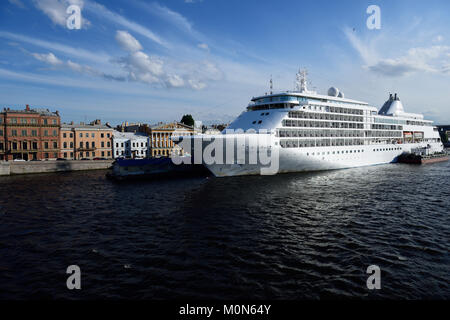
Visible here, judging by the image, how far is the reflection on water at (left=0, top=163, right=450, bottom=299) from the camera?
11961 mm

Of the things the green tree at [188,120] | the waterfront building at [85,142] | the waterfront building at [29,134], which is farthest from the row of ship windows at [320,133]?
the green tree at [188,120]

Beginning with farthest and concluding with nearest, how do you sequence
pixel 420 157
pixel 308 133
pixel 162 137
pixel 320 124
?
pixel 162 137, pixel 420 157, pixel 320 124, pixel 308 133

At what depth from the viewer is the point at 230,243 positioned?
16641 mm

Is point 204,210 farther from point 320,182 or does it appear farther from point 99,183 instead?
point 99,183

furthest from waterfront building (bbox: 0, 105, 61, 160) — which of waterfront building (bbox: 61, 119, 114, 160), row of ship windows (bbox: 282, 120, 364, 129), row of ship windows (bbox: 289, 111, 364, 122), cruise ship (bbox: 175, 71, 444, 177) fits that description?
row of ship windows (bbox: 289, 111, 364, 122)

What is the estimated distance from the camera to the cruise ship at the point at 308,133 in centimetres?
3806

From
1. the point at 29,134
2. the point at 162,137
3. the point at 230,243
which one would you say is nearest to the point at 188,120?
the point at 162,137

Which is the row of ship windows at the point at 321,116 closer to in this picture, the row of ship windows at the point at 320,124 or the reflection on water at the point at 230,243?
the row of ship windows at the point at 320,124

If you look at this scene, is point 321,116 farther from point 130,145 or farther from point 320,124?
point 130,145

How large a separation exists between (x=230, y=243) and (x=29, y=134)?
66207 mm

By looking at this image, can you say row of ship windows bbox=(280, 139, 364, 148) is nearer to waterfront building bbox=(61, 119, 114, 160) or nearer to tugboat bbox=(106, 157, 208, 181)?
tugboat bbox=(106, 157, 208, 181)

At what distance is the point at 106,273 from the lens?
13219 mm

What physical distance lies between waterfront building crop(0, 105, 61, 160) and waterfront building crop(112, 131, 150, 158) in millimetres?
14415

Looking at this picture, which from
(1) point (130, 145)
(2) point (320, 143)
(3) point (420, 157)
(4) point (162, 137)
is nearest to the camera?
(2) point (320, 143)
